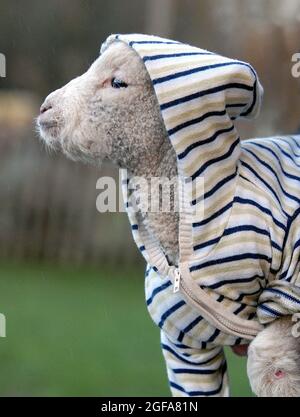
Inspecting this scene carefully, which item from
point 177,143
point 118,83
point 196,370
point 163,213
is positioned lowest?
point 196,370

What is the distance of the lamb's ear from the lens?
5.16 feet

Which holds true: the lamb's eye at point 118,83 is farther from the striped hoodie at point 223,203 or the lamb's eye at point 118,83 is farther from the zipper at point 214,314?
the zipper at point 214,314

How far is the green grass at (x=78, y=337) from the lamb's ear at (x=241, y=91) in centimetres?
153

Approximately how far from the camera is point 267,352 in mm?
1596

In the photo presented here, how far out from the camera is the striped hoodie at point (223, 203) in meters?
1.57

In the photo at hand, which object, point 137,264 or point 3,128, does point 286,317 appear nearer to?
point 137,264

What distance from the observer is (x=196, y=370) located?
1.76 m

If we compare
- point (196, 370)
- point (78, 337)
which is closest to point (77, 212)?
point (78, 337)

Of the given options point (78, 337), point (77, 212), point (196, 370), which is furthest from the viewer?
point (77, 212)

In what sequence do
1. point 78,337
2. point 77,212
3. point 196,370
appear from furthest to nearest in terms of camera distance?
point 77,212, point 78,337, point 196,370

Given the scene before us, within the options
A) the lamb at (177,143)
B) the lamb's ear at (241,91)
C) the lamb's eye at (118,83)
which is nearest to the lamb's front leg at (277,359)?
the lamb at (177,143)

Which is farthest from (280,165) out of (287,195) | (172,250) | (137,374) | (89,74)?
(137,374)

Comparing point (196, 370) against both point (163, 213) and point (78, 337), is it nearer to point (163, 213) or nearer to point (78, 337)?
point (163, 213)

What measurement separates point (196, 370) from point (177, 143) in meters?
0.44
